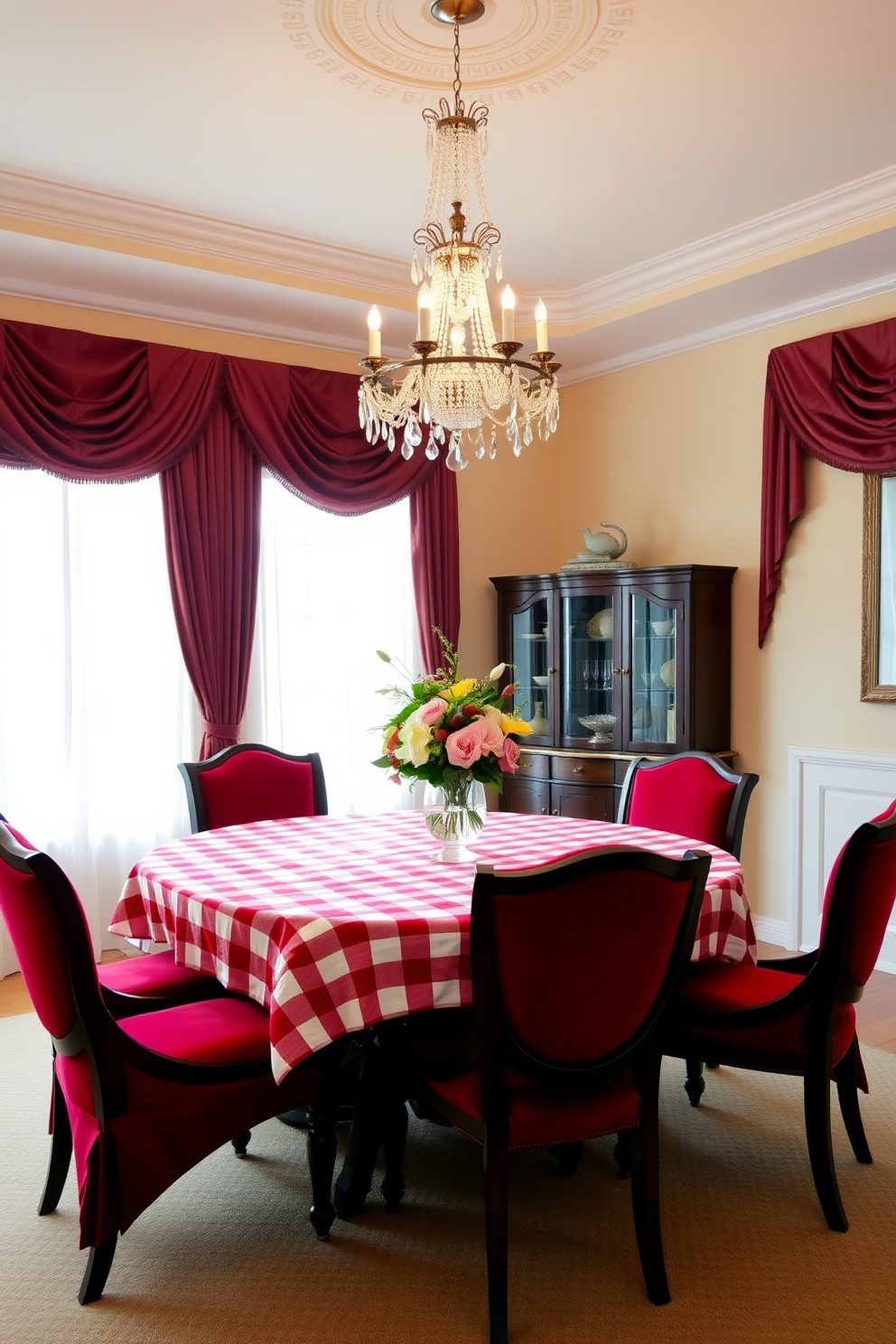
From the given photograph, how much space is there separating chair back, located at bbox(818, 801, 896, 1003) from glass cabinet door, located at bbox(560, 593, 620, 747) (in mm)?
2569

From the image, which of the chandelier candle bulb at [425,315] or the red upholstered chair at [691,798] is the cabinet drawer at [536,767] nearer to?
the red upholstered chair at [691,798]

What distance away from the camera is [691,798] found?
11.2ft

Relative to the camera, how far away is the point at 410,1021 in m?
2.63

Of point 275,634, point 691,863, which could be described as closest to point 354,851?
point 691,863

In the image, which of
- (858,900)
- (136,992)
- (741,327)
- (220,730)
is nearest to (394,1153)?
(136,992)

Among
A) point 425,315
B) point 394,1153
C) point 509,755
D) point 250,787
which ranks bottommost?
point 394,1153

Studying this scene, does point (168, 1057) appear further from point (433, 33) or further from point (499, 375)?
point (433, 33)

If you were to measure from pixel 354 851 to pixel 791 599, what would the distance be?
2.57 meters

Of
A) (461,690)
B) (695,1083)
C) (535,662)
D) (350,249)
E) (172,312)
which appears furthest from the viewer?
(535,662)

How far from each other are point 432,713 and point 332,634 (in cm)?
259

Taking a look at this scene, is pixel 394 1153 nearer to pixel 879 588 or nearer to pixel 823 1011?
pixel 823 1011

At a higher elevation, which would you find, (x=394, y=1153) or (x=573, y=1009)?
(x=573, y=1009)

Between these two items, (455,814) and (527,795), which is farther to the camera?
(527,795)

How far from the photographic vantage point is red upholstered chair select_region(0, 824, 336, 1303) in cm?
210
